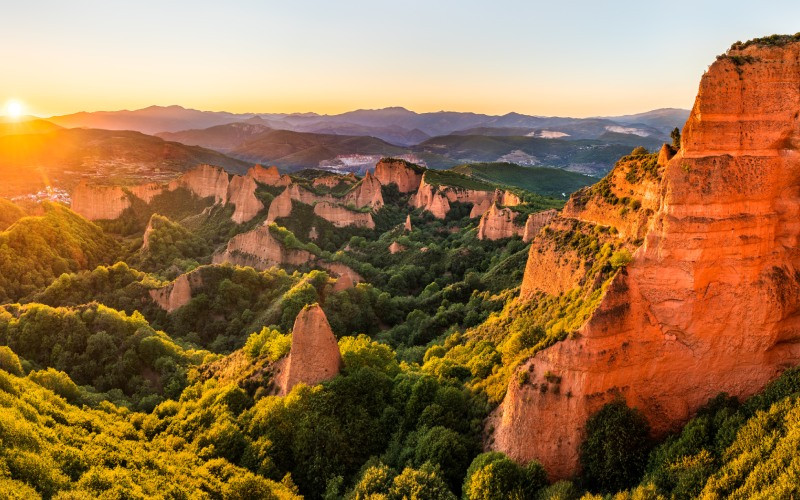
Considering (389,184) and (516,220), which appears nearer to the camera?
(516,220)

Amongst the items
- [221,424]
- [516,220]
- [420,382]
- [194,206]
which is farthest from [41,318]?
[194,206]

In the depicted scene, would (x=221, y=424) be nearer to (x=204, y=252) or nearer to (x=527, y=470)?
(x=527, y=470)

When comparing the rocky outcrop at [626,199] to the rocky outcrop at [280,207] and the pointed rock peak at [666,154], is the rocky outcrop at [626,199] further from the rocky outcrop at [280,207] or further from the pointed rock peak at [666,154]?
the rocky outcrop at [280,207]

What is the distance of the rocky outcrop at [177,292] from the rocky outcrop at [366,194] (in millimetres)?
58211

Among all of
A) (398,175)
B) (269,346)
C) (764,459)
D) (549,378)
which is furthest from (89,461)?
(398,175)

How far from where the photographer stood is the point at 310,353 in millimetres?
27500

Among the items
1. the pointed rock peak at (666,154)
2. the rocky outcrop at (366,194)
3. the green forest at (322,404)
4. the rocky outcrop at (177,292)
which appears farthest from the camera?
the rocky outcrop at (366,194)

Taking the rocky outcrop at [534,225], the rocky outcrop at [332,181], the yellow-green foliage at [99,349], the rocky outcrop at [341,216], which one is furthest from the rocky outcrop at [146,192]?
the rocky outcrop at [534,225]

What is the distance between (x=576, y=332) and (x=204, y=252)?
63.0 metres

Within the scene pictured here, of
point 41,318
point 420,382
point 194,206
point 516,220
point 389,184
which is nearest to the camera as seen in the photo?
point 420,382

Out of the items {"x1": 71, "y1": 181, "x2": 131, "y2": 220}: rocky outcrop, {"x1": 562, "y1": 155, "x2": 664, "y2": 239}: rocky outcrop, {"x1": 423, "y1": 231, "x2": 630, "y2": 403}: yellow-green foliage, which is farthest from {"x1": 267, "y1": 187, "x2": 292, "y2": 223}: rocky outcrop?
{"x1": 562, "y1": 155, "x2": 664, "y2": 239}: rocky outcrop

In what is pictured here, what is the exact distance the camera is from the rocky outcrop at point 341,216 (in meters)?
86.6

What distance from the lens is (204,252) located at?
72.9 metres

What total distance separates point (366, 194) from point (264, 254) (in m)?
44.9
